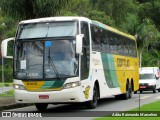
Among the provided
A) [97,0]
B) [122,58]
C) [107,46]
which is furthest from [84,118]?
[97,0]

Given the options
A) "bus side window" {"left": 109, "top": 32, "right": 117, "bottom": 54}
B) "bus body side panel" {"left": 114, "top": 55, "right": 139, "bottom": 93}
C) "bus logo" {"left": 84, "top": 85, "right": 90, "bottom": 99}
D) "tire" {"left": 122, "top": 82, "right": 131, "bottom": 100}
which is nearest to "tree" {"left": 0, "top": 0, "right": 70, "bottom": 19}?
"bus side window" {"left": 109, "top": 32, "right": 117, "bottom": 54}

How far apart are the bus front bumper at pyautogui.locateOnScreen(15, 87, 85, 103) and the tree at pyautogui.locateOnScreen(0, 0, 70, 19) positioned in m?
7.83

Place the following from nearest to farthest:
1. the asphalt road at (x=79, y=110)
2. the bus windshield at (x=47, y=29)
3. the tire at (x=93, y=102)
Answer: the asphalt road at (x=79, y=110)
the bus windshield at (x=47, y=29)
the tire at (x=93, y=102)

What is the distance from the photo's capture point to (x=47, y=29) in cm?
1828

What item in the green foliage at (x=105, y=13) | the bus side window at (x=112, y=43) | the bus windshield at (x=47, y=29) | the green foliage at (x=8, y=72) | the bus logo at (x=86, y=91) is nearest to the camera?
the bus windshield at (x=47, y=29)

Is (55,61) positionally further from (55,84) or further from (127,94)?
(127,94)

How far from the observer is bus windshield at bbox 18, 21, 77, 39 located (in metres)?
18.1

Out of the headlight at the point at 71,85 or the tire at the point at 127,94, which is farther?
the tire at the point at 127,94

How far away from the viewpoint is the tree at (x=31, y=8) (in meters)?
24.5

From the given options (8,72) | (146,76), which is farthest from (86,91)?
(8,72)

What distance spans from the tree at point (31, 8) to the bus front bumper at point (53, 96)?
783 centimetres

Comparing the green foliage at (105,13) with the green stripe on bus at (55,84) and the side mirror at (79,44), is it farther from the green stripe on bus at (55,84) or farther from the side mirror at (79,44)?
the green stripe on bus at (55,84)

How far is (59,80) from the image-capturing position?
17344 mm

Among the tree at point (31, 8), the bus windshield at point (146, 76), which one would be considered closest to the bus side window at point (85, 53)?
the tree at point (31, 8)
